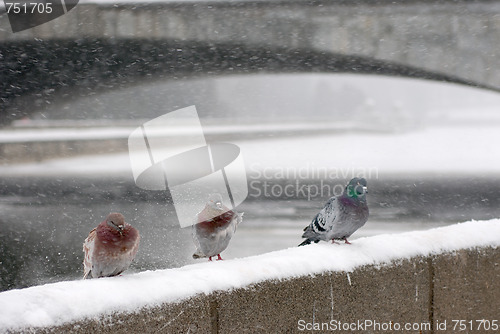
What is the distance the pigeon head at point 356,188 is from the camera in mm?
4199

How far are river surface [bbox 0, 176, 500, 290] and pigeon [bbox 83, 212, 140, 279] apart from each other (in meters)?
6.80

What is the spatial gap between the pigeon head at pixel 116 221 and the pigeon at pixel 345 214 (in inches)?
61.2

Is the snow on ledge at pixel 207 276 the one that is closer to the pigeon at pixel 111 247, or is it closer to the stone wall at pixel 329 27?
the pigeon at pixel 111 247

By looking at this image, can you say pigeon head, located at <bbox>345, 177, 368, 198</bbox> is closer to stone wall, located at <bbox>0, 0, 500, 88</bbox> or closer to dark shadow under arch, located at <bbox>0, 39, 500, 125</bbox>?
stone wall, located at <bbox>0, 0, 500, 88</bbox>

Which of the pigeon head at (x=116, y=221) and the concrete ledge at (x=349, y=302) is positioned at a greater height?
the pigeon head at (x=116, y=221)

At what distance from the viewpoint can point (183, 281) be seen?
2830mm

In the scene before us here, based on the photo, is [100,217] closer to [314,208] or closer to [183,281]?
[314,208]

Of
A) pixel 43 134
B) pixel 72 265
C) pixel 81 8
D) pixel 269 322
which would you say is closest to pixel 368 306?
pixel 269 322

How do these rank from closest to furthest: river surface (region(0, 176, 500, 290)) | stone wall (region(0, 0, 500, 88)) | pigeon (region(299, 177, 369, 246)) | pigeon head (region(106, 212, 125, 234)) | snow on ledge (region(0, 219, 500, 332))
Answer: snow on ledge (region(0, 219, 500, 332)), pigeon head (region(106, 212, 125, 234)), pigeon (region(299, 177, 369, 246)), river surface (region(0, 176, 500, 290)), stone wall (region(0, 0, 500, 88))

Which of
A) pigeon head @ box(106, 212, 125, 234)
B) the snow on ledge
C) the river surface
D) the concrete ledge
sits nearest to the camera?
the snow on ledge

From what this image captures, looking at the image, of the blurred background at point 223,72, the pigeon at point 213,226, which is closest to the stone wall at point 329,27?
the blurred background at point 223,72

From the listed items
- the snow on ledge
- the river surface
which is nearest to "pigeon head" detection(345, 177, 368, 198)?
the snow on ledge

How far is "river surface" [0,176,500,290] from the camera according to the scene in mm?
13633

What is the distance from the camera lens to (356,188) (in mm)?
4223
